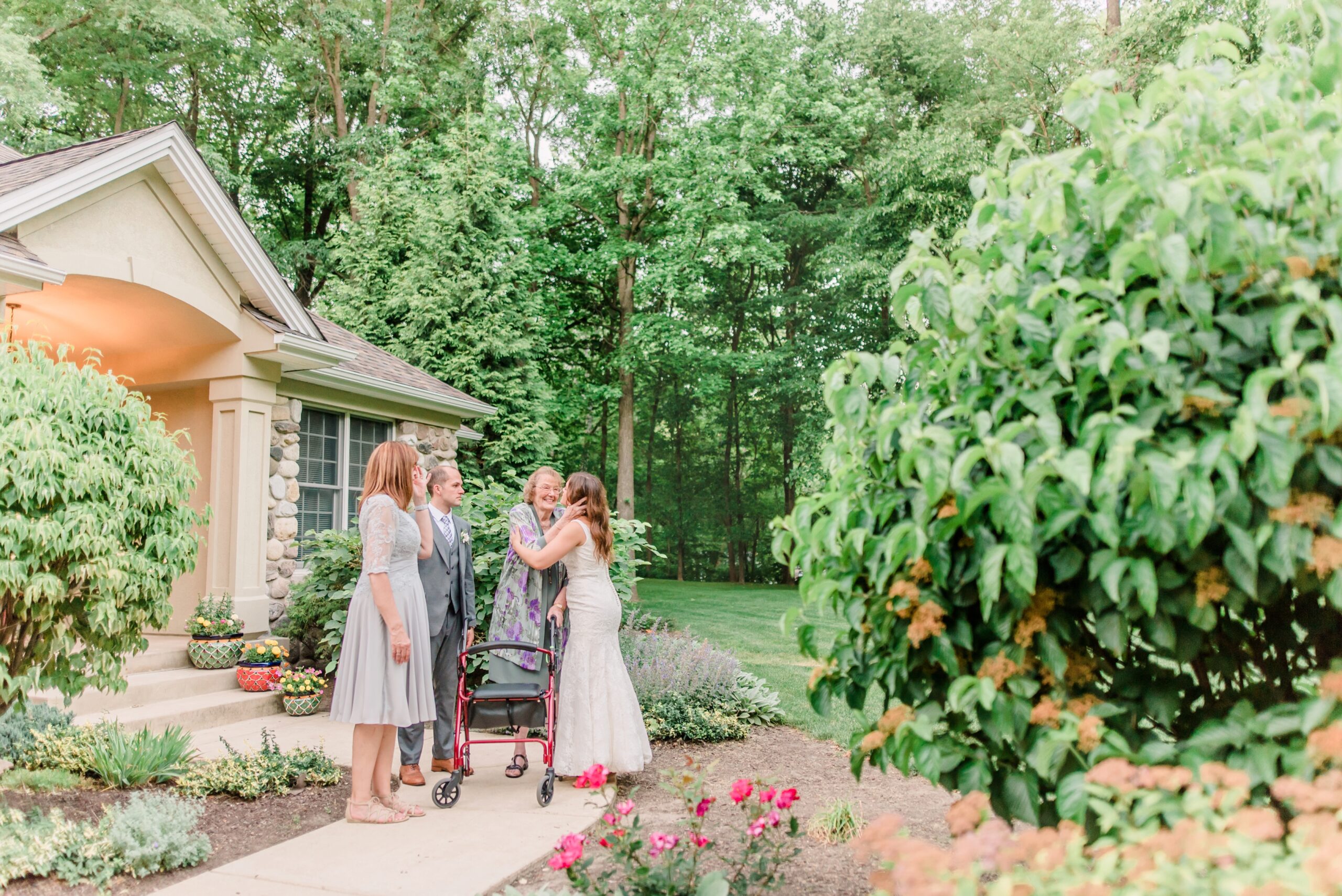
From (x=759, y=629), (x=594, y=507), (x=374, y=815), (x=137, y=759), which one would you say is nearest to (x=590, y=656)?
(x=594, y=507)

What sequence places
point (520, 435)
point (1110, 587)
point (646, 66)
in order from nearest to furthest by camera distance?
point (1110, 587)
point (520, 435)
point (646, 66)

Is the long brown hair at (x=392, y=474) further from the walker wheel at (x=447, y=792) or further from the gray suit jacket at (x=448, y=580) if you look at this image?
the walker wheel at (x=447, y=792)

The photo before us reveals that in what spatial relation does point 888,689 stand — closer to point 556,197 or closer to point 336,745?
point 336,745

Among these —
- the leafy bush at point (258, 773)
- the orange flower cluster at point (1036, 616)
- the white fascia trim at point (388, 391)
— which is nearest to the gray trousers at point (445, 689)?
the leafy bush at point (258, 773)

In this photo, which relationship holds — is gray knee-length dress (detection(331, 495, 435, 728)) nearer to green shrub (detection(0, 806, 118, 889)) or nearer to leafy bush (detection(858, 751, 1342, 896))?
green shrub (detection(0, 806, 118, 889))

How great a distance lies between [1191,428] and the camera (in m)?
1.80

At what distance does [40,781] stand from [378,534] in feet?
7.52

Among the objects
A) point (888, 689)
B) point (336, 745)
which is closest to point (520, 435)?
point (336, 745)

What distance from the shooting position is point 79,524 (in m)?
3.82

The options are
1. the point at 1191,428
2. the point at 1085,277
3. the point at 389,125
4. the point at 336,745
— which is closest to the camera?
the point at 1191,428

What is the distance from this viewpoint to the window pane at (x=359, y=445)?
32.9 ft

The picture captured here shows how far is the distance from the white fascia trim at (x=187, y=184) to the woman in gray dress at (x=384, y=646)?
13.0 ft

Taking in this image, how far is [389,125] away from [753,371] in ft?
36.3

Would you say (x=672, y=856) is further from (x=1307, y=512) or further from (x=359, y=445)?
(x=359, y=445)
